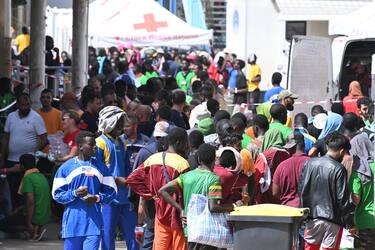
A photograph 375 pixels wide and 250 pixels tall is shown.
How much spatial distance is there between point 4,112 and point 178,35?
12712 mm

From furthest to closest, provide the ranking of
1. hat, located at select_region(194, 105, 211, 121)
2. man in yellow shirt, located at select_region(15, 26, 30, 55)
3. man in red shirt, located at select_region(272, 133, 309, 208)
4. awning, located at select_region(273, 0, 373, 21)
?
1. awning, located at select_region(273, 0, 373, 21)
2. man in yellow shirt, located at select_region(15, 26, 30, 55)
3. hat, located at select_region(194, 105, 211, 121)
4. man in red shirt, located at select_region(272, 133, 309, 208)

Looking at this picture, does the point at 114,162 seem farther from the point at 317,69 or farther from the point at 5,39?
the point at 317,69

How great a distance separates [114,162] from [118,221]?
36.6 inches

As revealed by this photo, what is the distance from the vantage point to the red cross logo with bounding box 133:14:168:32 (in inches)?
1157

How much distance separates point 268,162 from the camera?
12.4 m

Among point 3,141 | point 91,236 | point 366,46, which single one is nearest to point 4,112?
point 3,141

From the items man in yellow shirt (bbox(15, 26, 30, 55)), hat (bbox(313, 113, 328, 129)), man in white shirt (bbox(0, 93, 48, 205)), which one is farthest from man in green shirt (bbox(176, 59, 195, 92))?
hat (bbox(313, 113, 328, 129))

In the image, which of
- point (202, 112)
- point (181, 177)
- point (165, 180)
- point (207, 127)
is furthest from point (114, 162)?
point (202, 112)

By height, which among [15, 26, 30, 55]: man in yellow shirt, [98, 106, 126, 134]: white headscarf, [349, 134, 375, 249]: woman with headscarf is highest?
[15, 26, 30, 55]: man in yellow shirt

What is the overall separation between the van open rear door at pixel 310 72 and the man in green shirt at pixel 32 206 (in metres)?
7.83

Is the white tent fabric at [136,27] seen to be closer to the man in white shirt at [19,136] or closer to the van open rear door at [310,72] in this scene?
the van open rear door at [310,72]

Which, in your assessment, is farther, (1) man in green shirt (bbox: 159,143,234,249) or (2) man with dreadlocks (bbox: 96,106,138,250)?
(2) man with dreadlocks (bbox: 96,106,138,250)

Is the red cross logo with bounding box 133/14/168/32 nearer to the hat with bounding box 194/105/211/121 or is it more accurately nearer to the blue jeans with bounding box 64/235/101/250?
the hat with bounding box 194/105/211/121

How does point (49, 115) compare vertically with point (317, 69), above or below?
below
